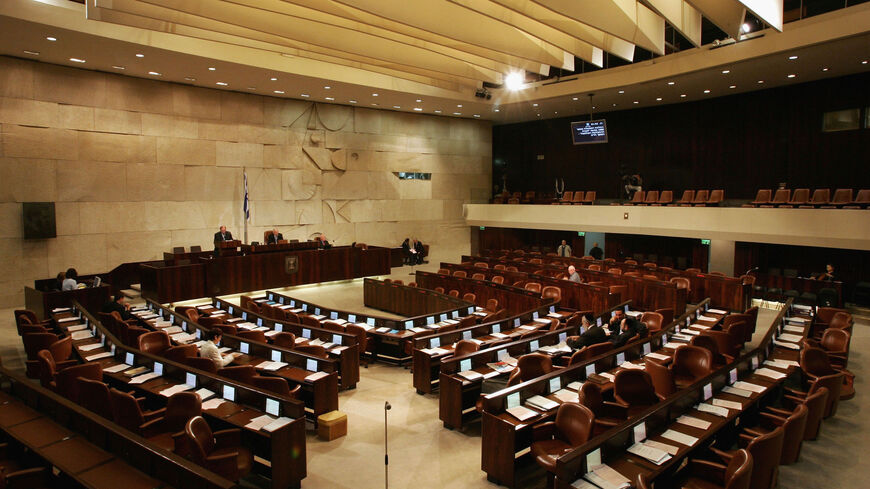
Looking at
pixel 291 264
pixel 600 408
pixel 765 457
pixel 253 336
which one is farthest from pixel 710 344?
pixel 291 264

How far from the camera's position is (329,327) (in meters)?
8.97

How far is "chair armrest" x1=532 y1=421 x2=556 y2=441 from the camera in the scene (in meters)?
4.79

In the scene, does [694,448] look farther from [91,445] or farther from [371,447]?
[91,445]

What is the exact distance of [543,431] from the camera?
189 inches

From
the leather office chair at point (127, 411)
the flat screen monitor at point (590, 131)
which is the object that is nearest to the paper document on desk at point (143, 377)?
the leather office chair at point (127, 411)

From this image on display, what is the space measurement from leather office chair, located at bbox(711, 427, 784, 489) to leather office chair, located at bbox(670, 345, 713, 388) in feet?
6.55

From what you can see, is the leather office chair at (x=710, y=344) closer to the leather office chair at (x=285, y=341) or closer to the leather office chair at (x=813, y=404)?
the leather office chair at (x=813, y=404)

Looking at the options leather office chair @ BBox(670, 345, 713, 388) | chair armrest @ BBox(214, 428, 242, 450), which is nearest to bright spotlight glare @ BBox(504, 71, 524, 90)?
leather office chair @ BBox(670, 345, 713, 388)

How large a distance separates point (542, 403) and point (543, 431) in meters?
0.43

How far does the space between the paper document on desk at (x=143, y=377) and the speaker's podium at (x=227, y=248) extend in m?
7.54

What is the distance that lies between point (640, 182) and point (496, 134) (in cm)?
847

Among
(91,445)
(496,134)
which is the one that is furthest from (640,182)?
(91,445)

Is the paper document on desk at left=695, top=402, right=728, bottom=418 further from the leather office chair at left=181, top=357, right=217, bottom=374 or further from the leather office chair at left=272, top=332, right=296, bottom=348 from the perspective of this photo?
the leather office chair at left=181, top=357, right=217, bottom=374

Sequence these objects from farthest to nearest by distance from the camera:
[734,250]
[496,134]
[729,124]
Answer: [496,134], [729,124], [734,250]
